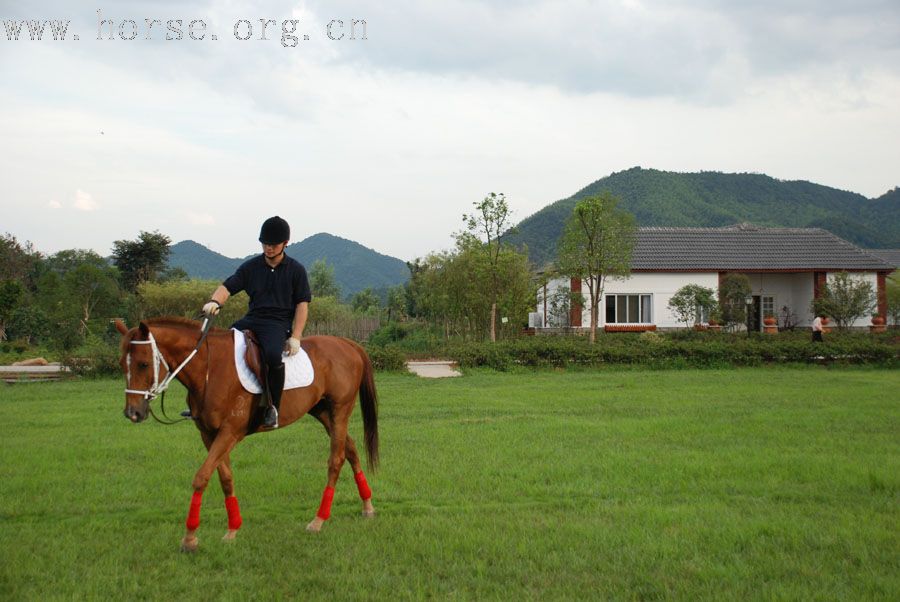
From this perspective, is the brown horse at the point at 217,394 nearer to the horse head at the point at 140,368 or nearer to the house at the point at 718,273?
the horse head at the point at 140,368

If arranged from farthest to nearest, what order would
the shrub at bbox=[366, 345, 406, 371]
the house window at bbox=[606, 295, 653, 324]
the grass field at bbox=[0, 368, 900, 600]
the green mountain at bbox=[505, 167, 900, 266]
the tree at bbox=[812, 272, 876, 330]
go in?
the green mountain at bbox=[505, 167, 900, 266], the house window at bbox=[606, 295, 653, 324], the tree at bbox=[812, 272, 876, 330], the shrub at bbox=[366, 345, 406, 371], the grass field at bbox=[0, 368, 900, 600]

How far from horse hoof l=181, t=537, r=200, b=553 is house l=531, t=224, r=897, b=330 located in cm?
2554

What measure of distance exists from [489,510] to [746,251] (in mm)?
31547

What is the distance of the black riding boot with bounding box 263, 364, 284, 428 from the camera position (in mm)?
5785

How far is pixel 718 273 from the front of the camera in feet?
108

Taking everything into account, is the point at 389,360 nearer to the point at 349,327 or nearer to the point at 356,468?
the point at 349,327

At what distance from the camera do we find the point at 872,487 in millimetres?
6867

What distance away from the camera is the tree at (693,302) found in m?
29.7

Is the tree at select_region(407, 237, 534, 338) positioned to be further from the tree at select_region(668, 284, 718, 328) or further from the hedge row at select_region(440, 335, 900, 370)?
the tree at select_region(668, 284, 718, 328)

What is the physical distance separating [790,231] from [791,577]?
35337 mm

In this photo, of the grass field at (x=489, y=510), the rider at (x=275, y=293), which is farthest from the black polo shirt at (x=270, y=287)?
the grass field at (x=489, y=510)

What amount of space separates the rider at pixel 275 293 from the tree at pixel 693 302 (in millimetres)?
25772

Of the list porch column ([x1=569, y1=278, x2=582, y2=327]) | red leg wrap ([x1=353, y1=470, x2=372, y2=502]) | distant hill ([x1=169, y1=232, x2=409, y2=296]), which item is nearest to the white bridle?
red leg wrap ([x1=353, y1=470, x2=372, y2=502])

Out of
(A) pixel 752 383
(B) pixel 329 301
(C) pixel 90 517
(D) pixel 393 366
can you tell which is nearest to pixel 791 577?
(C) pixel 90 517
